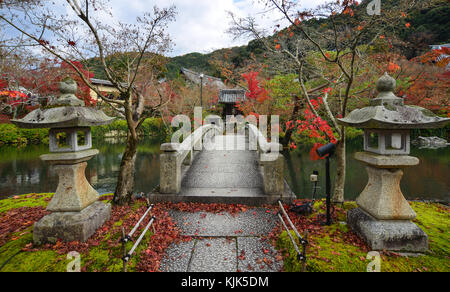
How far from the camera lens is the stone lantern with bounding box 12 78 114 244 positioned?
3.65 metres

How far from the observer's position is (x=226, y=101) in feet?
87.4

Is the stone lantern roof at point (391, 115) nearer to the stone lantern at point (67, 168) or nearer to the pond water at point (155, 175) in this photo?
the stone lantern at point (67, 168)

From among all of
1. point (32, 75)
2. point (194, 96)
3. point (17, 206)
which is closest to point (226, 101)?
point (194, 96)

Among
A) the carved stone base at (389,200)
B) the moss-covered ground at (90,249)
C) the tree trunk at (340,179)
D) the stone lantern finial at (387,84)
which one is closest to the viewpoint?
the moss-covered ground at (90,249)

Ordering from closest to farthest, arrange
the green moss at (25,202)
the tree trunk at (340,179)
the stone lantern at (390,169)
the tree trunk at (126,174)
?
the stone lantern at (390,169), the tree trunk at (126,174), the tree trunk at (340,179), the green moss at (25,202)

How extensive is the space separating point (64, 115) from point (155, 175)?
32.3ft

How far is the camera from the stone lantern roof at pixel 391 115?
3.18 meters

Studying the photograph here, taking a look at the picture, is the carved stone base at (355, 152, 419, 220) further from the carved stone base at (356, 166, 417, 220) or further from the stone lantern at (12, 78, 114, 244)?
the stone lantern at (12, 78, 114, 244)

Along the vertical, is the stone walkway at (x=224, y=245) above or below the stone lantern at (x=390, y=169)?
below

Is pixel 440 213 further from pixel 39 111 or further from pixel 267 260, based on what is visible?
pixel 39 111

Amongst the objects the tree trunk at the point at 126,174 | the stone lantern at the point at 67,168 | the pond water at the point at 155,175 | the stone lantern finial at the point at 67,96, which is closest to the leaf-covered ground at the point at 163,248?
the stone lantern at the point at 67,168

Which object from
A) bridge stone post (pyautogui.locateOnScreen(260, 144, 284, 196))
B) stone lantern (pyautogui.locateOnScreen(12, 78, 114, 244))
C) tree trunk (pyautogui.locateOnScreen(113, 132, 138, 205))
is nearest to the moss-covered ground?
stone lantern (pyautogui.locateOnScreen(12, 78, 114, 244))

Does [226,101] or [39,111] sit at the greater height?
[226,101]
